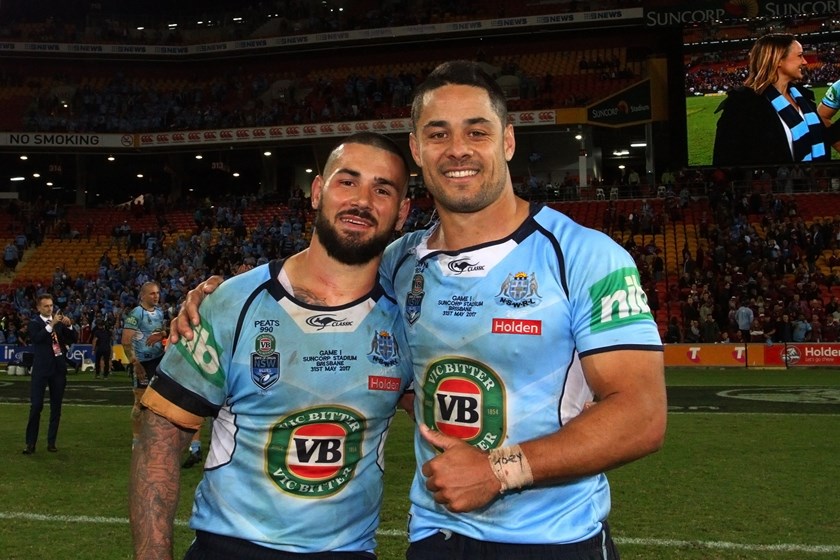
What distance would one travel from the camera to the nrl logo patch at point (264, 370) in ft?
10.3

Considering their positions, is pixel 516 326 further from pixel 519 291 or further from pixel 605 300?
pixel 605 300

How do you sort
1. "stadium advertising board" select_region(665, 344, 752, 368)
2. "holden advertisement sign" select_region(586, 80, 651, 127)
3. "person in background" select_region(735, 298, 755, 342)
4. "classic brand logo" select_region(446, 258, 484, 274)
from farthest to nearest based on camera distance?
1. "holden advertisement sign" select_region(586, 80, 651, 127)
2. "person in background" select_region(735, 298, 755, 342)
3. "stadium advertising board" select_region(665, 344, 752, 368)
4. "classic brand logo" select_region(446, 258, 484, 274)

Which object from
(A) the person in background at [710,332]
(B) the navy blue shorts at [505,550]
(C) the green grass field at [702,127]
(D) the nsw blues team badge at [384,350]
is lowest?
(B) the navy blue shorts at [505,550]

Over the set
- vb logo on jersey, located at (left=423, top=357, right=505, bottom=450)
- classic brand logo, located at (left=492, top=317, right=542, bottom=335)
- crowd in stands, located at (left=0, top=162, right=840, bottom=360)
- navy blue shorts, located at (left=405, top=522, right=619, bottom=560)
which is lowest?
navy blue shorts, located at (left=405, top=522, right=619, bottom=560)

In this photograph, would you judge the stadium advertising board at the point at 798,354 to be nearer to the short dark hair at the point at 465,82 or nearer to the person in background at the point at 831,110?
the person in background at the point at 831,110

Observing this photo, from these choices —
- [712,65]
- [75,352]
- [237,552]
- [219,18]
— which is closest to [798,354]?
[712,65]

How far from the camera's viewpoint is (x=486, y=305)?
2.82 meters

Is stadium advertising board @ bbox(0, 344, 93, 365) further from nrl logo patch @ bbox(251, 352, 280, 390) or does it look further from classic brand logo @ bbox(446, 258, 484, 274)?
classic brand logo @ bbox(446, 258, 484, 274)

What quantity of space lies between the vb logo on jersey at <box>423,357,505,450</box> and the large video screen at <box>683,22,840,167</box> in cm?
3011

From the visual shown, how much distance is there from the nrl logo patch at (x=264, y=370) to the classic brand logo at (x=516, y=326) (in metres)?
0.82

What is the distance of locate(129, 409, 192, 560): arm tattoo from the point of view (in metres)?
2.98

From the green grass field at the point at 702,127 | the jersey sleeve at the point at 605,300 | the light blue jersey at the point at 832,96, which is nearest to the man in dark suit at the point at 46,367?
the jersey sleeve at the point at 605,300

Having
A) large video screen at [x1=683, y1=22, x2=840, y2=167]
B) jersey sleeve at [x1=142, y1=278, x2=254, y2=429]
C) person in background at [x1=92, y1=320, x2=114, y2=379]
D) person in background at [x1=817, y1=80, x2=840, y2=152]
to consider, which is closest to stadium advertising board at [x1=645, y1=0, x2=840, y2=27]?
large video screen at [x1=683, y1=22, x2=840, y2=167]

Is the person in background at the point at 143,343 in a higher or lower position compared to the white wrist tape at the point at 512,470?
Result: higher
